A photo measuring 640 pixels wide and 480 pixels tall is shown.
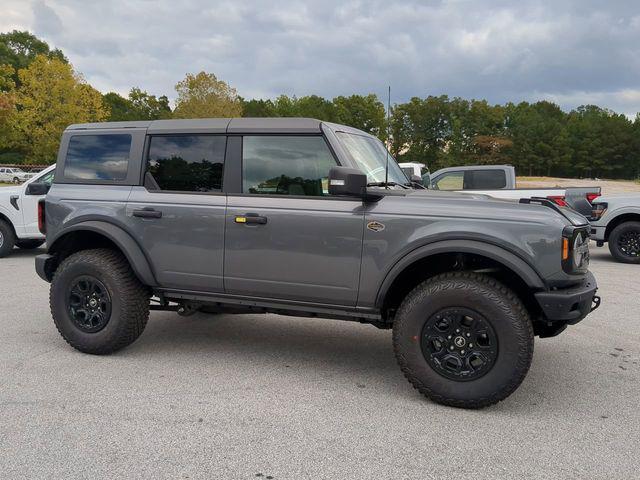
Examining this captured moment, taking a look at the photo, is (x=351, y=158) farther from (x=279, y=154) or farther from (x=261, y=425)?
(x=261, y=425)

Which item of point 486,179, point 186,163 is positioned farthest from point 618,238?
point 186,163

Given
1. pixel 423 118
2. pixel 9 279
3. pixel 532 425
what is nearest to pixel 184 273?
pixel 532 425

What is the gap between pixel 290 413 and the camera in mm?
3605

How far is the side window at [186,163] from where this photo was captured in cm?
440

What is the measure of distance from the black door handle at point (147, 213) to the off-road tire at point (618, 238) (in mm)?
9072

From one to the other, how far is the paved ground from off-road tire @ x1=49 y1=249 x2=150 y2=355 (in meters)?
0.17

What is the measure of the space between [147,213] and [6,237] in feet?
23.2

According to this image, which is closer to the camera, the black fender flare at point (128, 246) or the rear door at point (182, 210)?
the rear door at point (182, 210)

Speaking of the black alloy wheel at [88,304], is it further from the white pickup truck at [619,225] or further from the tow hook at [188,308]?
the white pickup truck at [619,225]

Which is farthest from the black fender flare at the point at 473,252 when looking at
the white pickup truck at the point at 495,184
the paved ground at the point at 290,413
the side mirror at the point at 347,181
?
the white pickup truck at the point at 495,184

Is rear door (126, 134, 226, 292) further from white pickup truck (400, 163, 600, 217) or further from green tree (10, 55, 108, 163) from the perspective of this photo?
green tree (10, 55, 108, 163)

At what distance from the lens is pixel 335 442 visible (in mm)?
3219

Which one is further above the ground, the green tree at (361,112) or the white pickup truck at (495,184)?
the green tree at (361,112)

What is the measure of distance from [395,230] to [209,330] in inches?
104
